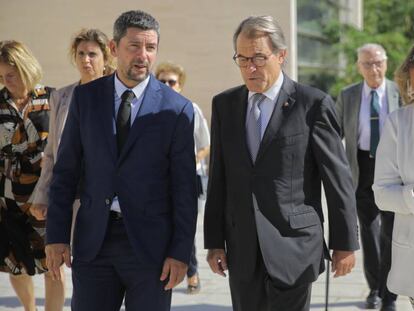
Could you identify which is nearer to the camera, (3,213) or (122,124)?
(122,124)

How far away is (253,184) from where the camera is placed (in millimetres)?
4211

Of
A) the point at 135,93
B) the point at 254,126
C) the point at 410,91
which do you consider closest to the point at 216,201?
the point at 254,126

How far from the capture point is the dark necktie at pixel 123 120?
13.7ft

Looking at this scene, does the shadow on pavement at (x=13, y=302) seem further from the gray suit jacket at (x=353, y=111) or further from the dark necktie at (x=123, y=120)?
the dark necktie at (x=123, y=120)

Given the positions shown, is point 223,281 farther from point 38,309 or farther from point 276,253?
point 276,253

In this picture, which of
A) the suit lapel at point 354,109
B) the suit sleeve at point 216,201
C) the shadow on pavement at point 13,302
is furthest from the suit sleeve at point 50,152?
the suit lapel at point 354,109

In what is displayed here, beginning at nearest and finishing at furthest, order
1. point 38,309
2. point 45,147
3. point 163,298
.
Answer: point 163,298 < point 45,147 < point 38,309

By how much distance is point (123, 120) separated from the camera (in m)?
4.19

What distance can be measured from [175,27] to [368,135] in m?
10.7

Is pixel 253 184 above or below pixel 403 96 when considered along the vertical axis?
below

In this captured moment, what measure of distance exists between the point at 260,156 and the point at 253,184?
0.48ft

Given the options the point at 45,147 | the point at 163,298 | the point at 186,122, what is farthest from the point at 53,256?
the point at 45,147

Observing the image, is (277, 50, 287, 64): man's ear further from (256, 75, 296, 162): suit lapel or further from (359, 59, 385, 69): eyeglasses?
(359, 59, 385, 69): eyeglasses

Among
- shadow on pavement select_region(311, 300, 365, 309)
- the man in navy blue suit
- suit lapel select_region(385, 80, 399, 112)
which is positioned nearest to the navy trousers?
the man in navy blue suit
